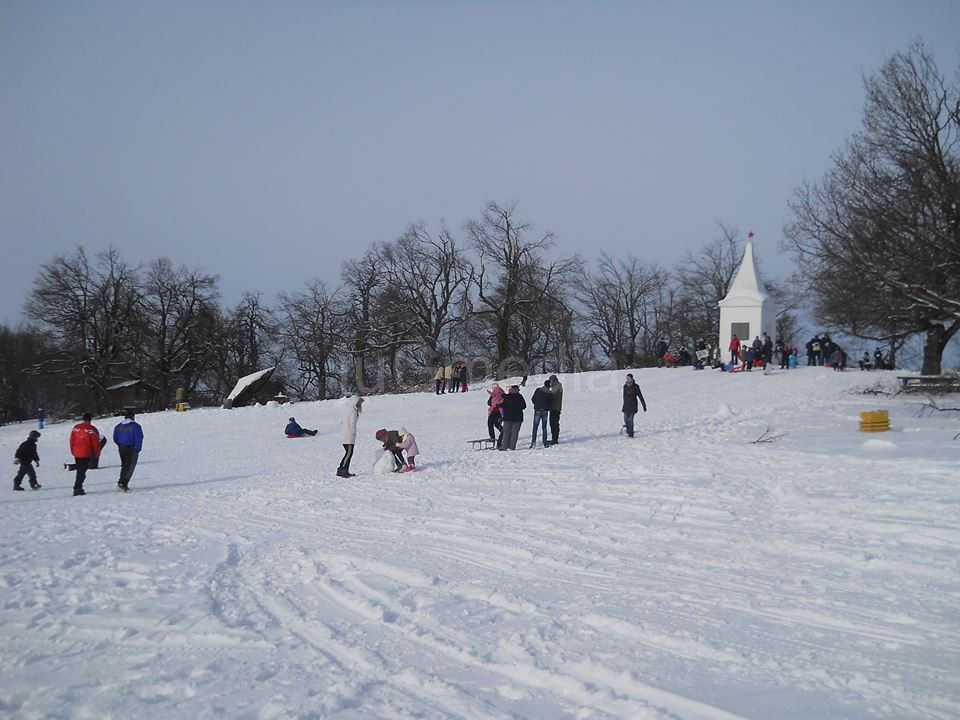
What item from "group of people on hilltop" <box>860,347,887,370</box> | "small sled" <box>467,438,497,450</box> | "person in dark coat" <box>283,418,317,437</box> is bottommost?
"person in dark coat" <box>283,418,317,437</box>

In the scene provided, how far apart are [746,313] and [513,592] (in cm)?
3782

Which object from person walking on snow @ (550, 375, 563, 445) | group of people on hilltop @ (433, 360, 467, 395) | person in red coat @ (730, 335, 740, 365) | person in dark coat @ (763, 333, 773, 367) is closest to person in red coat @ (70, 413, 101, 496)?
person walking on snow @ (550, 375, 563, 445)

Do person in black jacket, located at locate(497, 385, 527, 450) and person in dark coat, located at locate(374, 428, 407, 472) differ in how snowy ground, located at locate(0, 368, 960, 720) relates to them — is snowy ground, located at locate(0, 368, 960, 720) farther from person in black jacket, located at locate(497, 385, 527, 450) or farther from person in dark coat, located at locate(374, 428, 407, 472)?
person in black jacket, located at locate(497, 385, 527, 450)

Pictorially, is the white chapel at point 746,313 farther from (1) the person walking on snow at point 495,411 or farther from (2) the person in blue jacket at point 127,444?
(2) the person in blue jacket at point 127,444

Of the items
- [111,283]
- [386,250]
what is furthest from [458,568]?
[111,283]

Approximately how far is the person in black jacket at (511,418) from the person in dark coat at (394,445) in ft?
10.3

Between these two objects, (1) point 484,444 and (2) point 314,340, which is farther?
(2) point 314,340

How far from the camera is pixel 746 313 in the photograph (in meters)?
41.3

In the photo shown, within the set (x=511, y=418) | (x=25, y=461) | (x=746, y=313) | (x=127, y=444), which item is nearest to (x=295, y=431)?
(x=25, y=461)

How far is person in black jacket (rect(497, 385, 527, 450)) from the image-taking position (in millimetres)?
17828

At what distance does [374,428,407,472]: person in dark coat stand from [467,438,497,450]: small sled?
10.3ft

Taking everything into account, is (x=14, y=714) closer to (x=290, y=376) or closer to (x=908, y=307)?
(x=908, y=307)

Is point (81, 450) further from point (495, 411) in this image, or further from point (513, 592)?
point (513, 592)

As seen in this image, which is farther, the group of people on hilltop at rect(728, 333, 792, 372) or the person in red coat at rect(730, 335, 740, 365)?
the person in red coat at rect(730, 335, 740, 365)
